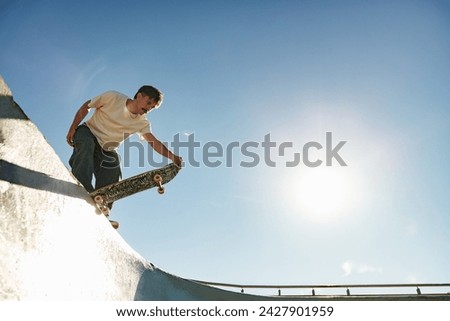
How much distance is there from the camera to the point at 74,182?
7.86 ft

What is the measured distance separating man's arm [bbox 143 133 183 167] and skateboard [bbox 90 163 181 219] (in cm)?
10

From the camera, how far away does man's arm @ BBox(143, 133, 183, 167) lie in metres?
3.91

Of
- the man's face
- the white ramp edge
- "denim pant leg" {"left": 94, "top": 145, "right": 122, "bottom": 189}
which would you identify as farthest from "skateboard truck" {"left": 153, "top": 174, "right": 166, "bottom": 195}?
the white ramp edge

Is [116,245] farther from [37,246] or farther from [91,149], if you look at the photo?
[91,149]

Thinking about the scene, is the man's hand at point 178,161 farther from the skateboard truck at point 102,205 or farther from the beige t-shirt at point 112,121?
the skateboard truck at point 102,205

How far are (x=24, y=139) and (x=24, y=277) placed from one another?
916 mm

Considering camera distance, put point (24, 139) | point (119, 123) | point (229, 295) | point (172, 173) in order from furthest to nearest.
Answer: point (119, 123)
point (172, 173)
point (229, 295)
point (24, 139)

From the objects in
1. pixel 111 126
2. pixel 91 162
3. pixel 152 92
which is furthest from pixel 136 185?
pixel 152 92

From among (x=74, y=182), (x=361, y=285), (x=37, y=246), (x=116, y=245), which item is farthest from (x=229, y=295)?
(x=361, y=285)

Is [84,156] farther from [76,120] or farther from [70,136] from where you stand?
[76,120]

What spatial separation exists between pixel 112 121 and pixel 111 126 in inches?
2.6

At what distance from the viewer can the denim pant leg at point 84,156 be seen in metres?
3.65

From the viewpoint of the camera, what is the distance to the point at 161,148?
4.17m

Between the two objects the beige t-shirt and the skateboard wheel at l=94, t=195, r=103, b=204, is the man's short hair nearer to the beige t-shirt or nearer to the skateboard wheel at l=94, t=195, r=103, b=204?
the beige t-shirt
